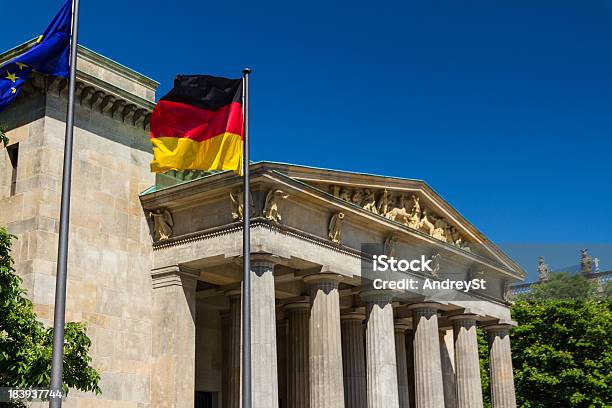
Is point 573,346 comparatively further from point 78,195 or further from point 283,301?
point 78,195

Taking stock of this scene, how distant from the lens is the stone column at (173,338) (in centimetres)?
3147

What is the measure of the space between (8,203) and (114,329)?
20.9 feet

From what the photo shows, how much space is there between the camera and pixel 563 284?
129000 mm

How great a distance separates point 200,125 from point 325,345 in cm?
1176

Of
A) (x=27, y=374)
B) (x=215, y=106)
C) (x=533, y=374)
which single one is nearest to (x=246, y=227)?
(x=215, y=106)

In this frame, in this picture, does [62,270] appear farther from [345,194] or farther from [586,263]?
[586,263]

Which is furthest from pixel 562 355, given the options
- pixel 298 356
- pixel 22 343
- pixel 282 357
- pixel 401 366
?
pixel 22 343

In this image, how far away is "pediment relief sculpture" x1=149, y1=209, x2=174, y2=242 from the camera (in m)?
33.7

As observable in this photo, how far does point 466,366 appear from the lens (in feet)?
142

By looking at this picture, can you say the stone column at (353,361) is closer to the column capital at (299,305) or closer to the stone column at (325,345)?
the column capital at (299,305)

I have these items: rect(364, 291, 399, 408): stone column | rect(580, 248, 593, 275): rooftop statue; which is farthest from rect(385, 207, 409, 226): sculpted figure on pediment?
rect(580, 248, 593, 275): rooftop statue

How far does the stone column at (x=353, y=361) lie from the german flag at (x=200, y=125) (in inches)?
728

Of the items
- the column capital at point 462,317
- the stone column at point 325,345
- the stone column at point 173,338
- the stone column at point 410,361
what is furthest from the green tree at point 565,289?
the stone column at point 173,338

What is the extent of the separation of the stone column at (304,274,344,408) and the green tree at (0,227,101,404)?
11.7 meters
